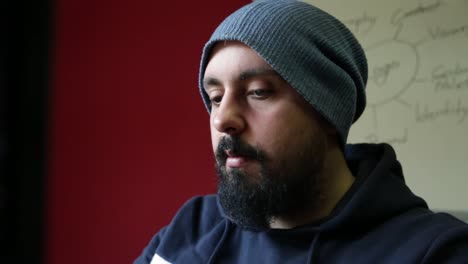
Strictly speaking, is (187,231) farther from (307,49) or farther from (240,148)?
(307,49)

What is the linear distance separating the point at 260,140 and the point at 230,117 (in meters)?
0.07

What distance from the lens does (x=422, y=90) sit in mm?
1428

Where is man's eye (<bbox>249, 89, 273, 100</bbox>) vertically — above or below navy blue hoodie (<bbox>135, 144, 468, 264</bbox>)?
above

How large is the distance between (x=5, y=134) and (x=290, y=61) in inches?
31.6

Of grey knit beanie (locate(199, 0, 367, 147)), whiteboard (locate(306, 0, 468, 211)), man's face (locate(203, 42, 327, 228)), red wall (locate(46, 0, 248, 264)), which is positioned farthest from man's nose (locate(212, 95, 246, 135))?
red wall (locate(46, 0, 248, 264))

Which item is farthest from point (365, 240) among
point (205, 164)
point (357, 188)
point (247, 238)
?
point (205, 164)

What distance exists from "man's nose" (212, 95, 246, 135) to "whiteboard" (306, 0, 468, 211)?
0.72 m

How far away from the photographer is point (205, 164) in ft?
6.02

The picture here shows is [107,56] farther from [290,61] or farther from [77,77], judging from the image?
[290,61]

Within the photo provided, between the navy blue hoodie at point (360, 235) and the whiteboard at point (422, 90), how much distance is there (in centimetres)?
42

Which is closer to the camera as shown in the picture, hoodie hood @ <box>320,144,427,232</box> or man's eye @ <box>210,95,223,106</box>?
hoodie hood @ <box>320,144,427,232</box>

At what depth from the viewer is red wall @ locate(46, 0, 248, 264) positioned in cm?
168

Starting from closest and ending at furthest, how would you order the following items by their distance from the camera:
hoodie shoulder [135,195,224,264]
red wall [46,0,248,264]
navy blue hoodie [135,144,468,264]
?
navy blue hoodie [135,144,468,264] → hoodie shoulder [135,195,224,264] → red wall [46,0,248,264]

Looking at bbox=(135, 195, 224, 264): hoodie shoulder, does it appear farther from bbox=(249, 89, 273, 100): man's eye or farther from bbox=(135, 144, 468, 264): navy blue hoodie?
bbox=(249, 89, 273, 100): man's eye
